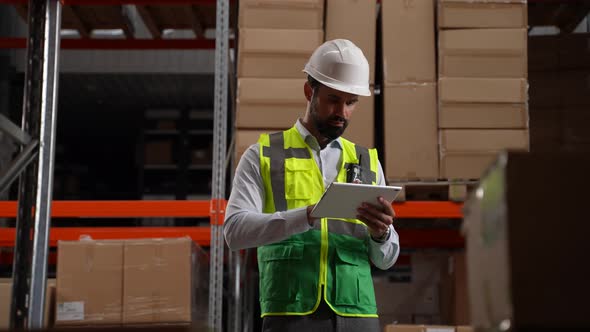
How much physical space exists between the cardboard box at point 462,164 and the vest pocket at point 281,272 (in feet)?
7.37

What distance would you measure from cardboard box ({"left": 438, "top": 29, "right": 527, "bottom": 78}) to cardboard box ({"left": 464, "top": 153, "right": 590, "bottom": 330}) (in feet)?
13.6

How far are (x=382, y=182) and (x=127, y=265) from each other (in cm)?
216

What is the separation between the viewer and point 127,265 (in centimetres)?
507

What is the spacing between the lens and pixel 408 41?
5391 mm

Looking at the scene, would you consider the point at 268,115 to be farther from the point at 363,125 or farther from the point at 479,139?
the point at 479,139

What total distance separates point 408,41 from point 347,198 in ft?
9.03

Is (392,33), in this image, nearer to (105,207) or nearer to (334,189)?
(105,207)

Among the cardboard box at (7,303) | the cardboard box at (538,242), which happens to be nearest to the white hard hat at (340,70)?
the cardboard box at (538,242)

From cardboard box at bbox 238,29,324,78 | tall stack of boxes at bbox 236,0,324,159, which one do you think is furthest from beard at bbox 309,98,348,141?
cardboard box at bbox 238,29,324,78

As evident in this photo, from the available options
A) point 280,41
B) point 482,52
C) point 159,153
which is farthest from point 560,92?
point 159,153

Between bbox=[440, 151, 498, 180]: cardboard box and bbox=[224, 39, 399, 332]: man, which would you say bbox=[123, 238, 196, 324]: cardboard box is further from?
bbox=[224, 39, 399, 332]: man

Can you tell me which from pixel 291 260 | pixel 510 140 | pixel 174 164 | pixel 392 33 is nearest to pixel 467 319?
pixel 510 140

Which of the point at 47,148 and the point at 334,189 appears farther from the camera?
the point at 47,148

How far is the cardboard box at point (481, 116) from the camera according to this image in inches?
205
